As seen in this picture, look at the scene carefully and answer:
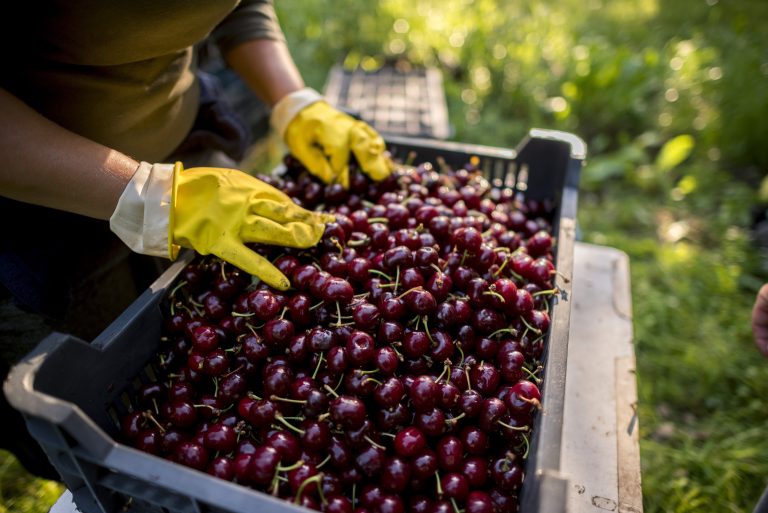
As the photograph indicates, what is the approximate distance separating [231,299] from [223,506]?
0.77 metres

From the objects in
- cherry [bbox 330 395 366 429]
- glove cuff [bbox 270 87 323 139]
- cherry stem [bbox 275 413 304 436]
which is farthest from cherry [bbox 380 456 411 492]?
glove cuff [bbox 270 87 323 139]

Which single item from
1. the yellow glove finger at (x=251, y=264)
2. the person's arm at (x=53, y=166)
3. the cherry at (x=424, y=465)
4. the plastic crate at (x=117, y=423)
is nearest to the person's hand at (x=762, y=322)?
the plastic crate at (x=117, y=423)

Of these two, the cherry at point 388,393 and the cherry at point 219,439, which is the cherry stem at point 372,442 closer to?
the cherry at point 388,393

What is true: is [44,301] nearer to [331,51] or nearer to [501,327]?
[501,327]

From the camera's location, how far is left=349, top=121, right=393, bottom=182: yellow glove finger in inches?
85.4

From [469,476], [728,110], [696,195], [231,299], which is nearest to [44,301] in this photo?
[231,299]

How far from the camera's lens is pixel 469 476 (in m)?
1.31

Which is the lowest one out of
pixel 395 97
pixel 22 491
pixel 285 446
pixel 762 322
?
pixel 22 491

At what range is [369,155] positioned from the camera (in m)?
2.17

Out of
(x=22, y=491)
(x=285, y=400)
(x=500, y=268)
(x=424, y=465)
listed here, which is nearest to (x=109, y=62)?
(x=285, y=400)

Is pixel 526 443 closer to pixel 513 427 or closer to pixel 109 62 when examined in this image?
pixel 513 427

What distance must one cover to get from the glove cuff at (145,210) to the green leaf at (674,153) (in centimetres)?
404

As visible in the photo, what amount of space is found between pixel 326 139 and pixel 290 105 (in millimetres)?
274

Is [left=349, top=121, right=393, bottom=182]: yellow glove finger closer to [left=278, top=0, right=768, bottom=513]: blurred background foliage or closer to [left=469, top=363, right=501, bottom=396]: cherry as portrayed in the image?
[left=469, top=363, right=501, bottom=396]: cherry
